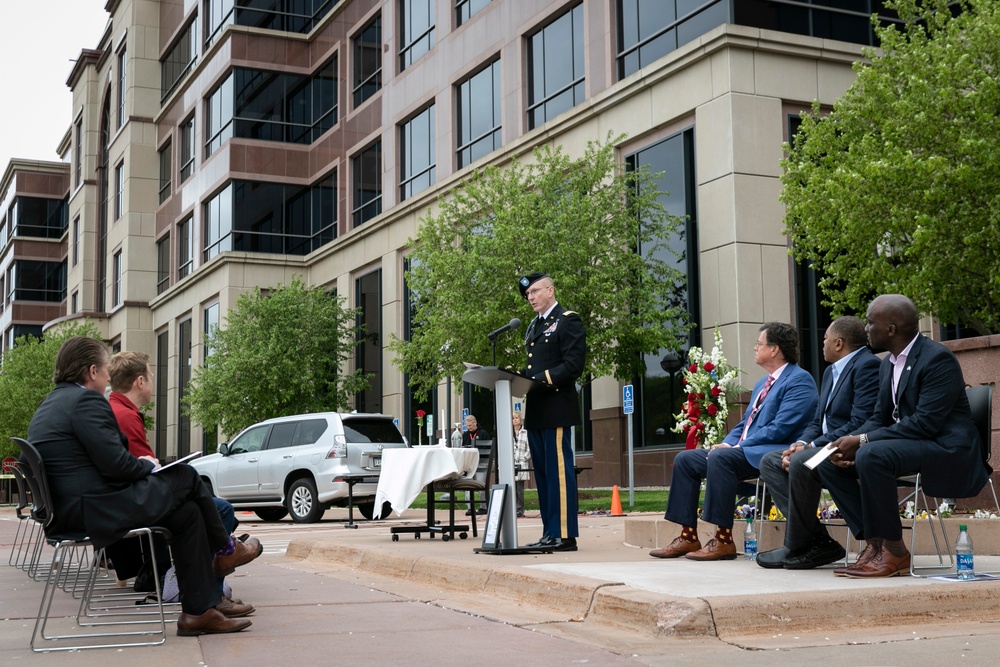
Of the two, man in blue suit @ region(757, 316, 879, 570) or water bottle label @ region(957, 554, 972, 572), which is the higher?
man in blue suit @ region(757, 316, 879, 570)

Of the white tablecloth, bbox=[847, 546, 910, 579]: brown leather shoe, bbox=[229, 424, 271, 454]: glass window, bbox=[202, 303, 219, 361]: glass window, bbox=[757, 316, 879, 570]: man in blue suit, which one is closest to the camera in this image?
bbox=[847, 546, 910, 579]: brown leather shoe

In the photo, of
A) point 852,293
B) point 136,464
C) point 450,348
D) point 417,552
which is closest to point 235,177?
point 450,348

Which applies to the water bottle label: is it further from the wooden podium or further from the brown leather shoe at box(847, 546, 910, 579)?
the wooden podium

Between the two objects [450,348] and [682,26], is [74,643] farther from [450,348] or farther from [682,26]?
[682,26]

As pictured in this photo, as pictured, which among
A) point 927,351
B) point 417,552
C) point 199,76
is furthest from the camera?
point 199,76

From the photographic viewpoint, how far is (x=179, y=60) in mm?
52500

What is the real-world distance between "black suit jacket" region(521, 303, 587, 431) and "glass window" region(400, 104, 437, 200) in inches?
1003

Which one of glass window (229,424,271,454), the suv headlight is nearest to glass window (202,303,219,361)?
glass window (229,424,271,454)

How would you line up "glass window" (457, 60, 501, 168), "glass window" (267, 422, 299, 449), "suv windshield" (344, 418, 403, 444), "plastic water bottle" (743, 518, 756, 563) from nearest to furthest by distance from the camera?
"plastic water bottle" (743, 518, 756, 563) → "suv windshield" (344, 418, 403, 444) → "glass window" (267, 422, 299, 449) → "glass window" (457, 60, 501, 168)

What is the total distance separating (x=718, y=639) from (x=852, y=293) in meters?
15.6

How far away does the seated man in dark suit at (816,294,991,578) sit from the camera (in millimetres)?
6449

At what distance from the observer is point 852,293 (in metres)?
19.8

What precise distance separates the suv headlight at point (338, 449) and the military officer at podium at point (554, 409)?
430 inches

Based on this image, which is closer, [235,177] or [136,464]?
[136,464]
